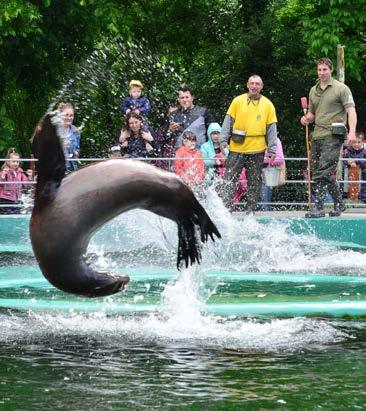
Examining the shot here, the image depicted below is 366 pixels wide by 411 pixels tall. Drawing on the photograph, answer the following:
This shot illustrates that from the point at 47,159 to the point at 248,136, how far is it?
8519 mm

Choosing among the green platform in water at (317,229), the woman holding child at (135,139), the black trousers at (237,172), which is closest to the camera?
the black trousers at (237,172)

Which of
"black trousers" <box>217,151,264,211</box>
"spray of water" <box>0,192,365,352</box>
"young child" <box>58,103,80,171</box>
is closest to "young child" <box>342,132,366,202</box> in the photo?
"black trousers" <box>217,151,264,211</box>

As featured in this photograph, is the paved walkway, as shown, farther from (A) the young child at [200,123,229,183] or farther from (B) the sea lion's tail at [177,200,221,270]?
(B) the sea lion's tail at [177,200,221,270]

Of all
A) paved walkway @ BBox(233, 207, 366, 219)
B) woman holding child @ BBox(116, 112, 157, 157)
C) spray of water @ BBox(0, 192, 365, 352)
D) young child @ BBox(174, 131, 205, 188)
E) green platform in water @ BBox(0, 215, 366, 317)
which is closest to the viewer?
spray of water @ BBox(0, 192, 365, 352)

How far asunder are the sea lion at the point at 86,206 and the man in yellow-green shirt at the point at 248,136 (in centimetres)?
788

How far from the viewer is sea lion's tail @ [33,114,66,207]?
6.23 meters

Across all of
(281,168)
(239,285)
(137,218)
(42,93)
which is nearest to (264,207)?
(281,168)

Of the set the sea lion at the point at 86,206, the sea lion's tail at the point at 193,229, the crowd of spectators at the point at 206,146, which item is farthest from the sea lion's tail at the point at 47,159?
the crowd of spectators at the point at 206,146

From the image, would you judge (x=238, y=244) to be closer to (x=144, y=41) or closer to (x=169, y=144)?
(x=169, y=144)

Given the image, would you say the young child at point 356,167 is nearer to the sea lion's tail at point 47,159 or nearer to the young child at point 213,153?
the young child at point 213,153

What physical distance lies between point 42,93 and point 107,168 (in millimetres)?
14986

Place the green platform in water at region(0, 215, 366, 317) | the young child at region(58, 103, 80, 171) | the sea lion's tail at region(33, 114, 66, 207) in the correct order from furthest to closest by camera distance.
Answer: the young child at region(58, 103, 80, 171), the green platform in water at region(0, 215, 366, 317), the sea lion's tail at region(33, 114, 66, 207)

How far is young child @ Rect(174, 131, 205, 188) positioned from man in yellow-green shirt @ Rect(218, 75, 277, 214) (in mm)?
357

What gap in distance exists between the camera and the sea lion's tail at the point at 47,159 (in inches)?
245
